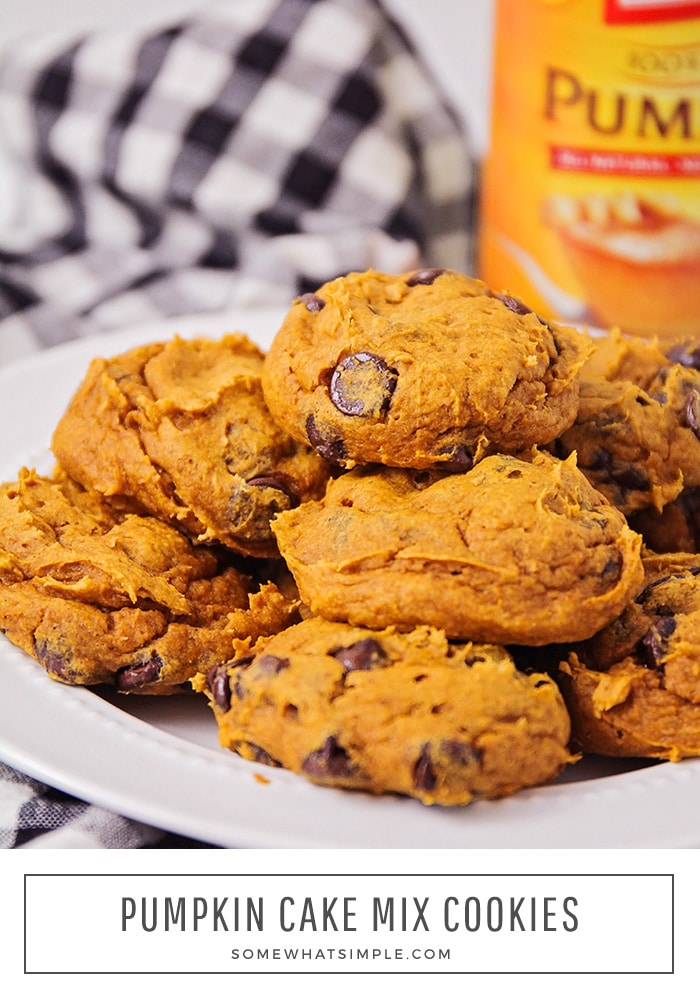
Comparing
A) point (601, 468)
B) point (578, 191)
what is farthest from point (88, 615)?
point (578, 191)

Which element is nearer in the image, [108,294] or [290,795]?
[290,795]

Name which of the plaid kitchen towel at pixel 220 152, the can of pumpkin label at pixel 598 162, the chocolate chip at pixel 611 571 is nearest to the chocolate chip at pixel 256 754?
the chocolate chip at pixel 611 571

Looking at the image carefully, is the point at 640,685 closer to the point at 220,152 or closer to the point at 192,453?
the point at 192,453

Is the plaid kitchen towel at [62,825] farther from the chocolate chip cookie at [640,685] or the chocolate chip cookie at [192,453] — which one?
the chocolate chip cookie at [640,685]

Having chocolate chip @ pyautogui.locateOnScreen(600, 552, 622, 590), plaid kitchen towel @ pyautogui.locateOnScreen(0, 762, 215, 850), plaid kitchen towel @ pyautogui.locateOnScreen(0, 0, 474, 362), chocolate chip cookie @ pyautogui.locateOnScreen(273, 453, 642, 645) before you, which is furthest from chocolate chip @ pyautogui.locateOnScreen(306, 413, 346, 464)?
plaid kitchen towel @ pyautogui.locateOnScreen(0, 0, 474, 362)

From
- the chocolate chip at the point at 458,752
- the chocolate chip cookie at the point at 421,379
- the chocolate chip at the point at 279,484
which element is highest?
the chocolate chip cookie at the point at 421,379

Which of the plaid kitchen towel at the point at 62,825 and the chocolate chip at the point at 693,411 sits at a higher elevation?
the chocolate chip at the point at 693,411
